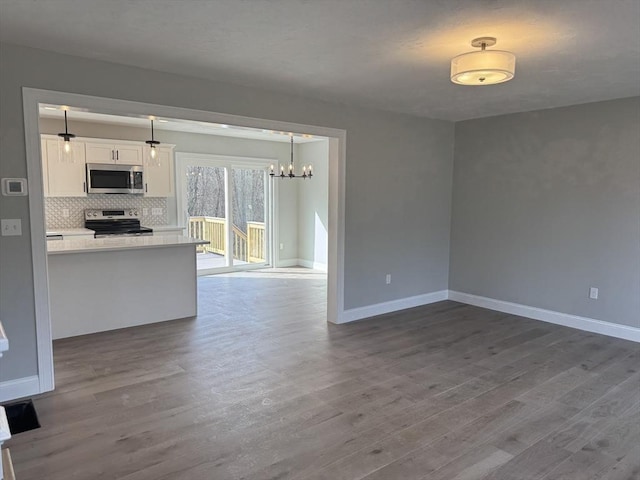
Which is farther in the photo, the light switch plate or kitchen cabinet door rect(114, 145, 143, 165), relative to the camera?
kitchen cabinet door rect(114, 145, 143, 165)

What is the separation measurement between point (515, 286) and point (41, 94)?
502 centimetres

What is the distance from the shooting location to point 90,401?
2.95 metres

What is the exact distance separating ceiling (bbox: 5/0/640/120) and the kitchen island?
2.04m

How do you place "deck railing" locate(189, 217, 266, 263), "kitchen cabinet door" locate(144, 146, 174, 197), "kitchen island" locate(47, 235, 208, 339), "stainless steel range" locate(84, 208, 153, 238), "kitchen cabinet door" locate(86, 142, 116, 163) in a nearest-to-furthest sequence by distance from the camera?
"kitchen island" locate(47, 235, 208, 339) → "kitchen cabinet door" locate(86, 142, 116, 163) → "stainless steel range" locate(84, 208, 153, 238) → "kitchen cabinet door" locate(144, 146, 174, 197) → "deck railing" locate(189, 217, 266, 263)

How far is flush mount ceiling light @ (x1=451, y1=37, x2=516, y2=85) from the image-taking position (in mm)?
2494

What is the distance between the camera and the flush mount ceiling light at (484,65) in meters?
2.49

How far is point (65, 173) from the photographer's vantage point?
600cm

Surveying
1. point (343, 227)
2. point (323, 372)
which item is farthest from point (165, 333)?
point (343, 227)

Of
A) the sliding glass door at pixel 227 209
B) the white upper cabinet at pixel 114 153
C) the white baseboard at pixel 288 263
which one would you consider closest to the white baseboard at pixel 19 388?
the white upper cabinet at pixel 114 153

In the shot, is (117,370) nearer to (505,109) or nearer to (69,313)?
(69,313)

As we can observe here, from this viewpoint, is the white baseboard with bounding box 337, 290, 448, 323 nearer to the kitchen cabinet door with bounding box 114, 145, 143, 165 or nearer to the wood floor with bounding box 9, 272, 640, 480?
the wood floor with bounding box 9, 272, 640, 480

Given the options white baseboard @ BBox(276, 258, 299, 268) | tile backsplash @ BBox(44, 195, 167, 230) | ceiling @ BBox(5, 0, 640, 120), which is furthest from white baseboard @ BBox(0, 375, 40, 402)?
white baseboard @ BBox(276, 258, 299, 268)

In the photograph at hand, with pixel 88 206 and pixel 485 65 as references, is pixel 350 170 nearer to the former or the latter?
pixel 485 65

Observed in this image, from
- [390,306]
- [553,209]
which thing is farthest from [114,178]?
[553,209]
